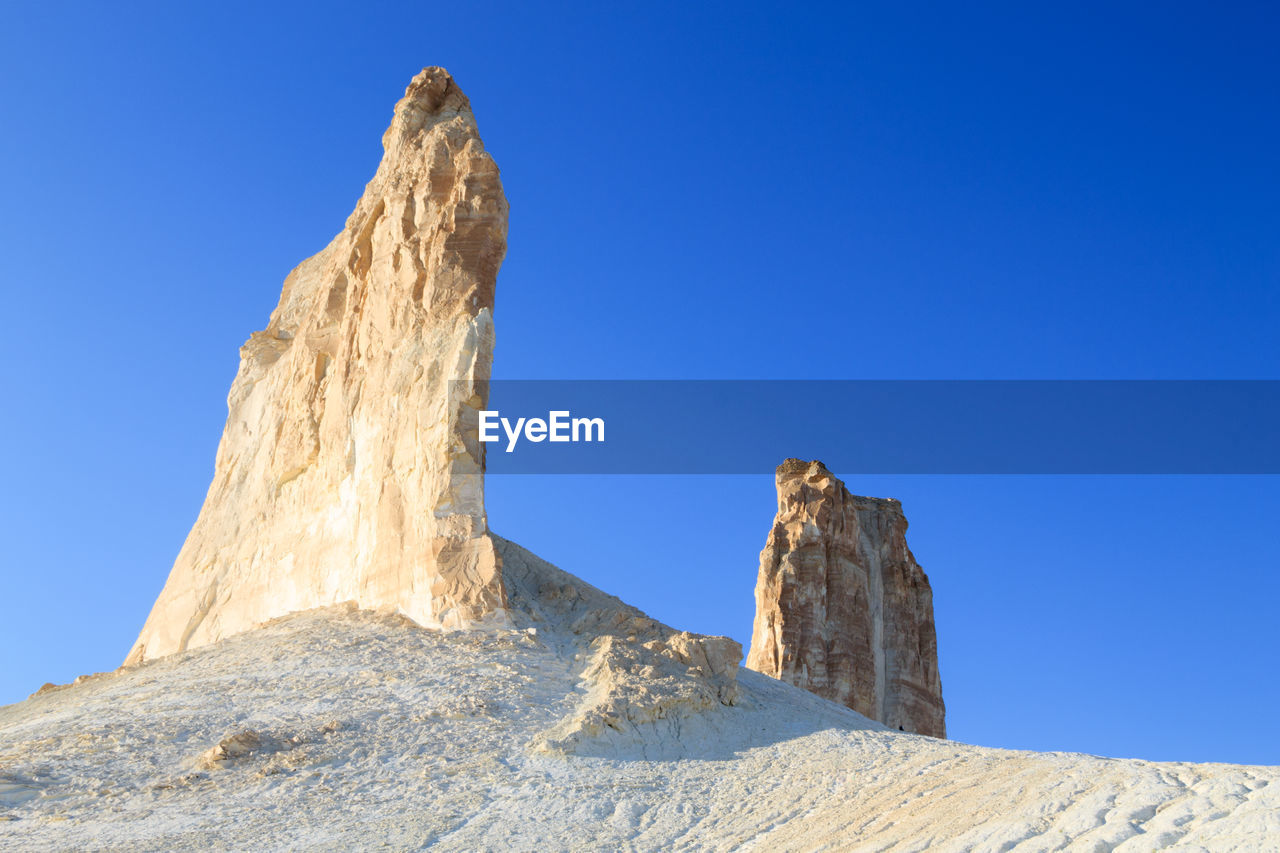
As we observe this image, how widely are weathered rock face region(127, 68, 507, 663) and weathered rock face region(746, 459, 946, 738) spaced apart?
18943mm

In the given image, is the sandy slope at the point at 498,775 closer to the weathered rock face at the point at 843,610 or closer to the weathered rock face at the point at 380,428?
the weathered rock face at the point at 380,428

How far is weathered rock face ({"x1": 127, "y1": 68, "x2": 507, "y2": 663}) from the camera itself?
69.5 ft

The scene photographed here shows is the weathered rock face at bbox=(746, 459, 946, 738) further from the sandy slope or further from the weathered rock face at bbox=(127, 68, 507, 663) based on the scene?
the sandy slope

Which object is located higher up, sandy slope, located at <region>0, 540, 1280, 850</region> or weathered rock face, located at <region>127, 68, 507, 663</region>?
weathered rock face, located at <region>127, 68, 507, 663</region>

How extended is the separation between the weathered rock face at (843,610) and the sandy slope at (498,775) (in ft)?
64.5

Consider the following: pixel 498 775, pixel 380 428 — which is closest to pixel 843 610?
pixel 380 428

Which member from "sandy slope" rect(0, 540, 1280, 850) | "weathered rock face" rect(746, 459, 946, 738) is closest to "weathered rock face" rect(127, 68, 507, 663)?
"sandy slope" rect(0, 540, 1280, 850)

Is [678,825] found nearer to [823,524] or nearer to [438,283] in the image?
[438,283]

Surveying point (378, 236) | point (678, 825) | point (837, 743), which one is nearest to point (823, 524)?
point (378, 236)

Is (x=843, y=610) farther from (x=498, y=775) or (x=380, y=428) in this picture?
(x=498, y=775)

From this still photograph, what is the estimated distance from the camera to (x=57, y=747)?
51.0 ft

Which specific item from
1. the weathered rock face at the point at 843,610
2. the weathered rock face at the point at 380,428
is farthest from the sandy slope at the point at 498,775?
the weathered rock face at the point at 843,610

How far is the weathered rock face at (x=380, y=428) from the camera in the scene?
2119 cm

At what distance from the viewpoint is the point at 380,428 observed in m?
23.3
